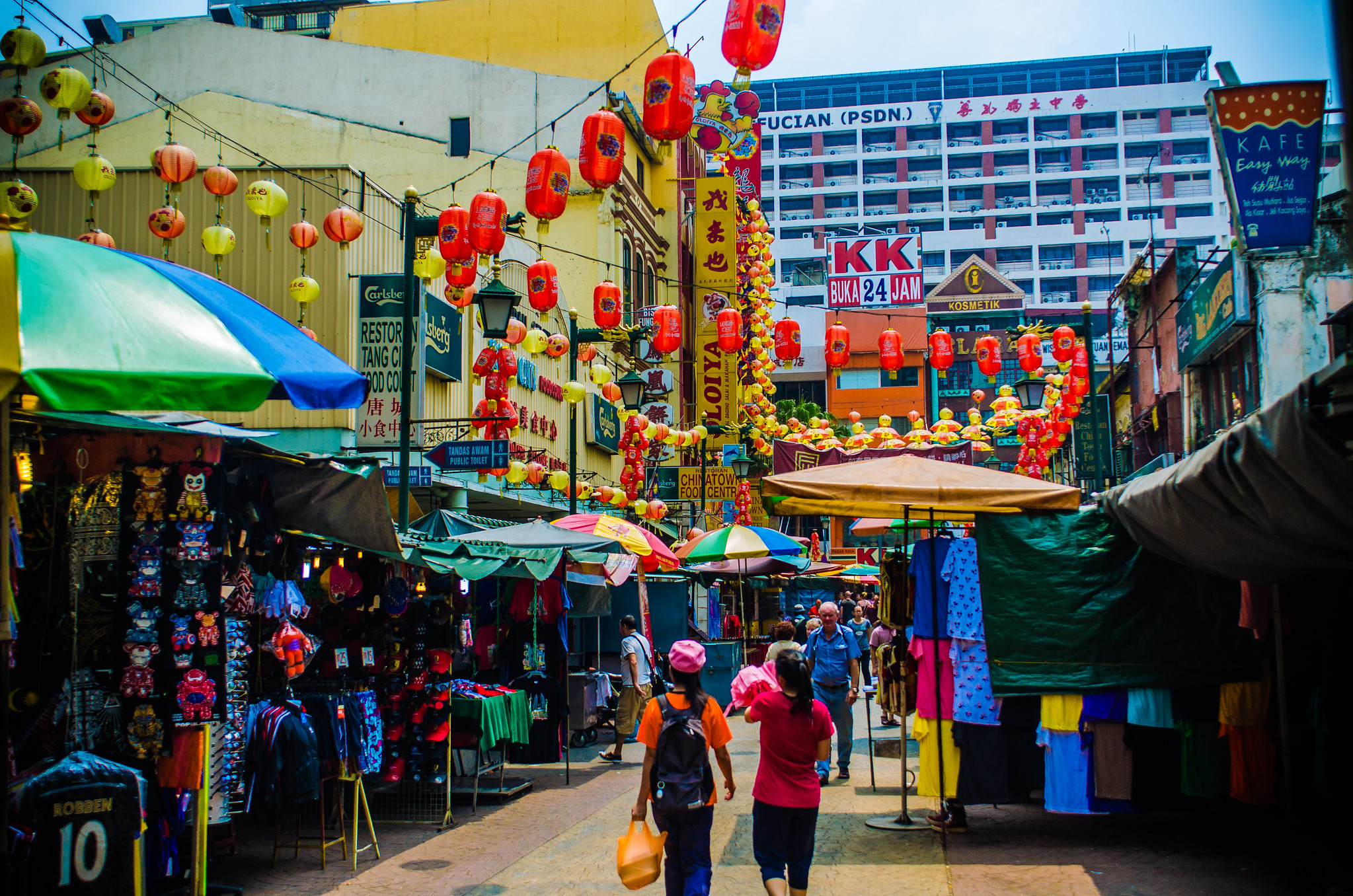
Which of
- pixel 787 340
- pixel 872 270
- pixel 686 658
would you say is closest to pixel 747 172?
pixel 787 340

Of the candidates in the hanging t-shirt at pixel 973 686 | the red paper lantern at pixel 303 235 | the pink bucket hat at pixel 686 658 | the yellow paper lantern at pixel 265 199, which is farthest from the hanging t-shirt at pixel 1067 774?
the red paper lantern at pixel 303 235

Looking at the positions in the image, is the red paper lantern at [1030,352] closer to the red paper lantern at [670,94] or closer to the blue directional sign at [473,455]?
the red paper lantern at [670,94]

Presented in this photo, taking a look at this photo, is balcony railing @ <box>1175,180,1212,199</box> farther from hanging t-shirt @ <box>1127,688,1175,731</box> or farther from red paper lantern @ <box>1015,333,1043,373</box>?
hanging t-shirt @ <box>1127,688,1175,731</box>

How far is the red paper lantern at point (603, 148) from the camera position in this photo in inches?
522

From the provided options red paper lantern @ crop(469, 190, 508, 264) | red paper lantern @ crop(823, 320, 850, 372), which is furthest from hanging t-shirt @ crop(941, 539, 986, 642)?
red paper lantern @ crop(823, 320, 850, 372)

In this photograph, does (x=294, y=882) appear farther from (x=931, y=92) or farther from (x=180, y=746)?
(x=931, y=92)

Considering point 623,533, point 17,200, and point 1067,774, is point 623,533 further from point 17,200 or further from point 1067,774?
point 17,200

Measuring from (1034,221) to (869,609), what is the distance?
6691 cm

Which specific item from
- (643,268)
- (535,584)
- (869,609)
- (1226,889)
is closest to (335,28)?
(643,268)

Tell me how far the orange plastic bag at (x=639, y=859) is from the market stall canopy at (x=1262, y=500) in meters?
3.49

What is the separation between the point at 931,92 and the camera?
8850cm

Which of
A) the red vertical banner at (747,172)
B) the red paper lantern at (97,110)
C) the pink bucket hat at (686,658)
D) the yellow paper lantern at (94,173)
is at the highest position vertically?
the red vertical banner at (747,172)

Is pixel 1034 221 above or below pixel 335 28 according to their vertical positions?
above

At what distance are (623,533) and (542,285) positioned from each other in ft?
19.9
